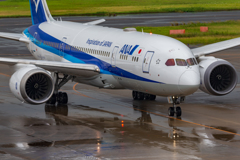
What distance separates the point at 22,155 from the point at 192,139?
711cm

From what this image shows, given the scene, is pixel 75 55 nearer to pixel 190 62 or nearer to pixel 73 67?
pixel 73 67

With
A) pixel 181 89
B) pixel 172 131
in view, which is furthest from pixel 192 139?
pixel 181 89

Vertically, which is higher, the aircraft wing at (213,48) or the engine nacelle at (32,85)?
the aircraft wing at (213,48)

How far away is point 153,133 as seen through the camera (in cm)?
2161

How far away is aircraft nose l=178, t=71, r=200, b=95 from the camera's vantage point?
75.5 ft

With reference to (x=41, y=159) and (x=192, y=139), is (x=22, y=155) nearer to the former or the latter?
(x=41, y=159)

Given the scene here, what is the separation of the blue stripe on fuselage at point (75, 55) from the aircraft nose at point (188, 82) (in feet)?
6.11

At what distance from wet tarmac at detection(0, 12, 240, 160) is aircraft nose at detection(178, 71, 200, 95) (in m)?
1.70

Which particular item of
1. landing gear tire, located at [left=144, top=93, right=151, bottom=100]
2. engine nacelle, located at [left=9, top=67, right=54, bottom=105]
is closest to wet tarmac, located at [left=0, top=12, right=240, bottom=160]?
landing gear tire, located at [left=144, top=93, right=151, bottom=100]

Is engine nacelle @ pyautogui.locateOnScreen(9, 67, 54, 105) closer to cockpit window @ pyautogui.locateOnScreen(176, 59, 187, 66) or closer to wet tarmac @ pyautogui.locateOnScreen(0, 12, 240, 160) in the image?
wet tarmac @ pyautogui.locateOnScreen(0, 12, 240, 160)

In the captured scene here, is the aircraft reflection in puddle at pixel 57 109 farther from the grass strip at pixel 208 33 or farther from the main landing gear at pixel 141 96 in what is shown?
the grass strip at pixel 208 33

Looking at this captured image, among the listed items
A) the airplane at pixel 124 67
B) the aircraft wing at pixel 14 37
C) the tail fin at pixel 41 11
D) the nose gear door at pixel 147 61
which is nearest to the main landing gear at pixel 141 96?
the airplane at pixel 124 67

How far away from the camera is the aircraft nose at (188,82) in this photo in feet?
75.5

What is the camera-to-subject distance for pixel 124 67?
84.3ft
